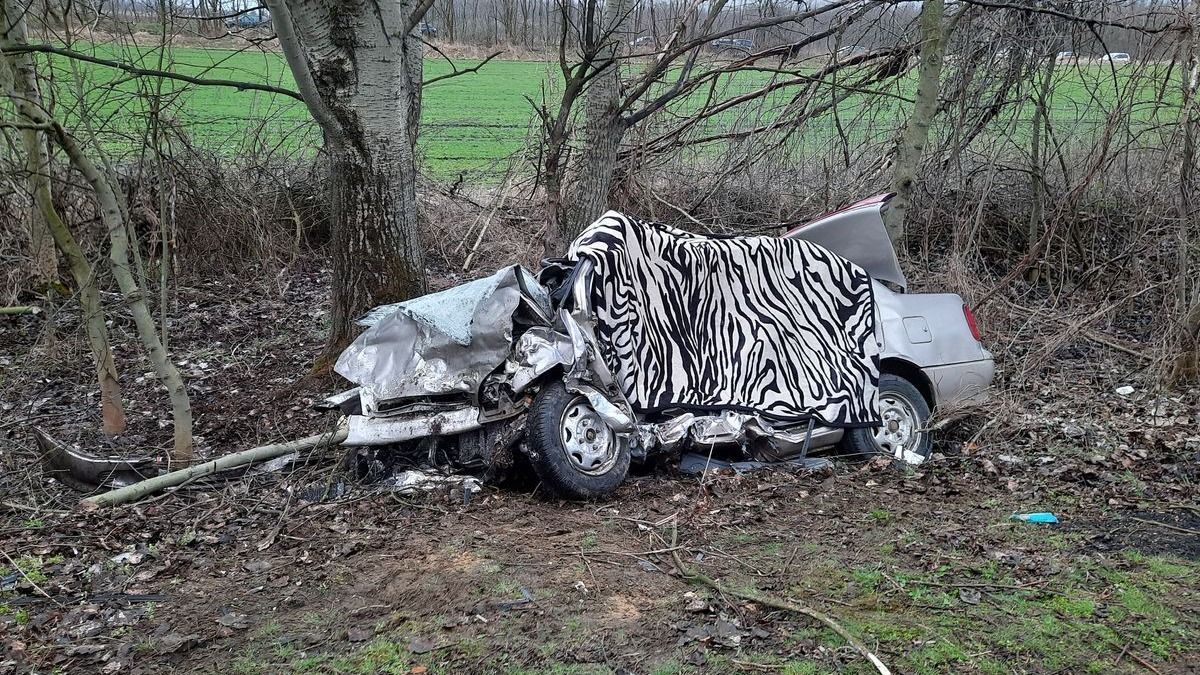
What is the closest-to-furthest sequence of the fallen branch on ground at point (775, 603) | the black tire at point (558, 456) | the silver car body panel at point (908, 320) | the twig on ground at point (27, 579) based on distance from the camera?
the fallen branch on ground at point (775, 603)
the twig on ground at point (27, 579)
the black tire at point (558, 456)
the silver car body panel at point (908, 320)

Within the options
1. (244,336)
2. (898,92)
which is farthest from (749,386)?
(898,92)

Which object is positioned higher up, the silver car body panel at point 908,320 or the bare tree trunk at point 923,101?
the bare tree trunk at point 923,101

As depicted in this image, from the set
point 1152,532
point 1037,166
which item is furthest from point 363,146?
point 1037,166

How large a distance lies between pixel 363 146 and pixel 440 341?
2.49 m

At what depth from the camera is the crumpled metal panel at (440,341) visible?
18.3 feet

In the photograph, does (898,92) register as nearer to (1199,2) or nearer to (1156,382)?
(1199,2)

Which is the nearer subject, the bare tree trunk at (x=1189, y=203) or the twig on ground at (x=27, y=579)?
the twig on ground at (x=27, y=579)

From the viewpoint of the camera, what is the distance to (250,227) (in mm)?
12609

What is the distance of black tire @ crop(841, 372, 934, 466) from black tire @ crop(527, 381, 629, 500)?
200cm

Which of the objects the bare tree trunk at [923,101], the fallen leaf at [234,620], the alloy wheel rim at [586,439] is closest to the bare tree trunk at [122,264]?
the fallen leaf at [234,620]

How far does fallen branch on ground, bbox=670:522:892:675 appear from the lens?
12.3ft

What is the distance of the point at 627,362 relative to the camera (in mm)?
5957

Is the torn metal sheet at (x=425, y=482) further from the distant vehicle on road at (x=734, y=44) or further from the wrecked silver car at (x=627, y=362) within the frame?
the distant vehicle on road at (x=734, y=44)

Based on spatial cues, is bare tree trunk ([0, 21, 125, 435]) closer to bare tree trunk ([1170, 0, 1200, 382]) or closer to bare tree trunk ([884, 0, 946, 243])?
bare tree trunk ([884, 0, 946, 243])
